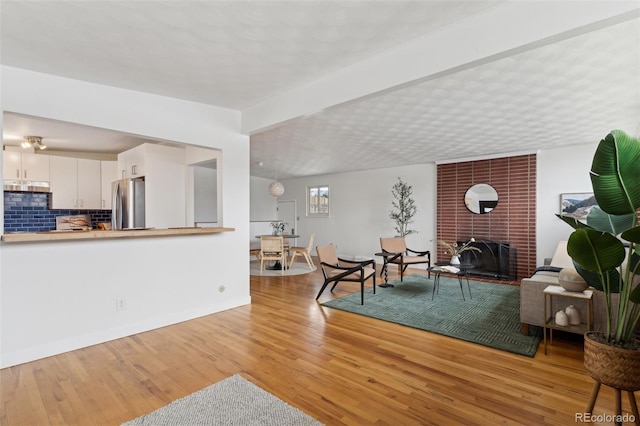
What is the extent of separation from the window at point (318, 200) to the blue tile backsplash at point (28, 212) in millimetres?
6157

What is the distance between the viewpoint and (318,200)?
32.2ft

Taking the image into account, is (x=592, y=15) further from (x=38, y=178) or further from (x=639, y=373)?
(x=38, y=178)

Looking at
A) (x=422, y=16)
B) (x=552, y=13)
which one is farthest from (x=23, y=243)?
(x=552, y=13)

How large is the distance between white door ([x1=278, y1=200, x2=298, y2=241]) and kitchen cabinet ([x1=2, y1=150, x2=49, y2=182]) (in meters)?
6.42

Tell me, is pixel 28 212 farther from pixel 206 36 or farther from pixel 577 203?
pixel 577 203

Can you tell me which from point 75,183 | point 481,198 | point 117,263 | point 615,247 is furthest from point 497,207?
point 75,183

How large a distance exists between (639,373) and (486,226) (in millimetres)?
5328

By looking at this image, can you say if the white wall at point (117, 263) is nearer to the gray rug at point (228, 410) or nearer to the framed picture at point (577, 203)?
the gray rug at point (228, 410)

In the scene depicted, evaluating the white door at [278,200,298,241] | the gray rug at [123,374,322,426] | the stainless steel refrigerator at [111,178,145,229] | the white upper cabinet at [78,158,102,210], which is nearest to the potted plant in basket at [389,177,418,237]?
the white door at [278,200,298,241]

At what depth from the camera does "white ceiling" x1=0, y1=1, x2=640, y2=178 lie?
206 cm

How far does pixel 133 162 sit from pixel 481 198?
6.67 m

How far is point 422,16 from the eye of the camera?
2.12m

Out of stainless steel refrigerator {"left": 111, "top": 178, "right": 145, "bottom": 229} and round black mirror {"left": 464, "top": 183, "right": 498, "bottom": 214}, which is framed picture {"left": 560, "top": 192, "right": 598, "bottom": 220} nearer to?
round black mirror {"left": 464, "top": 183, "right": 498, "bottom": 214}

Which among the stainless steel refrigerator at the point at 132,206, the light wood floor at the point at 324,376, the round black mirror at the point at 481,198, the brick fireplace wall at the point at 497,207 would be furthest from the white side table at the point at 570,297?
the stainless steel refrigerator at the point at 132,206
